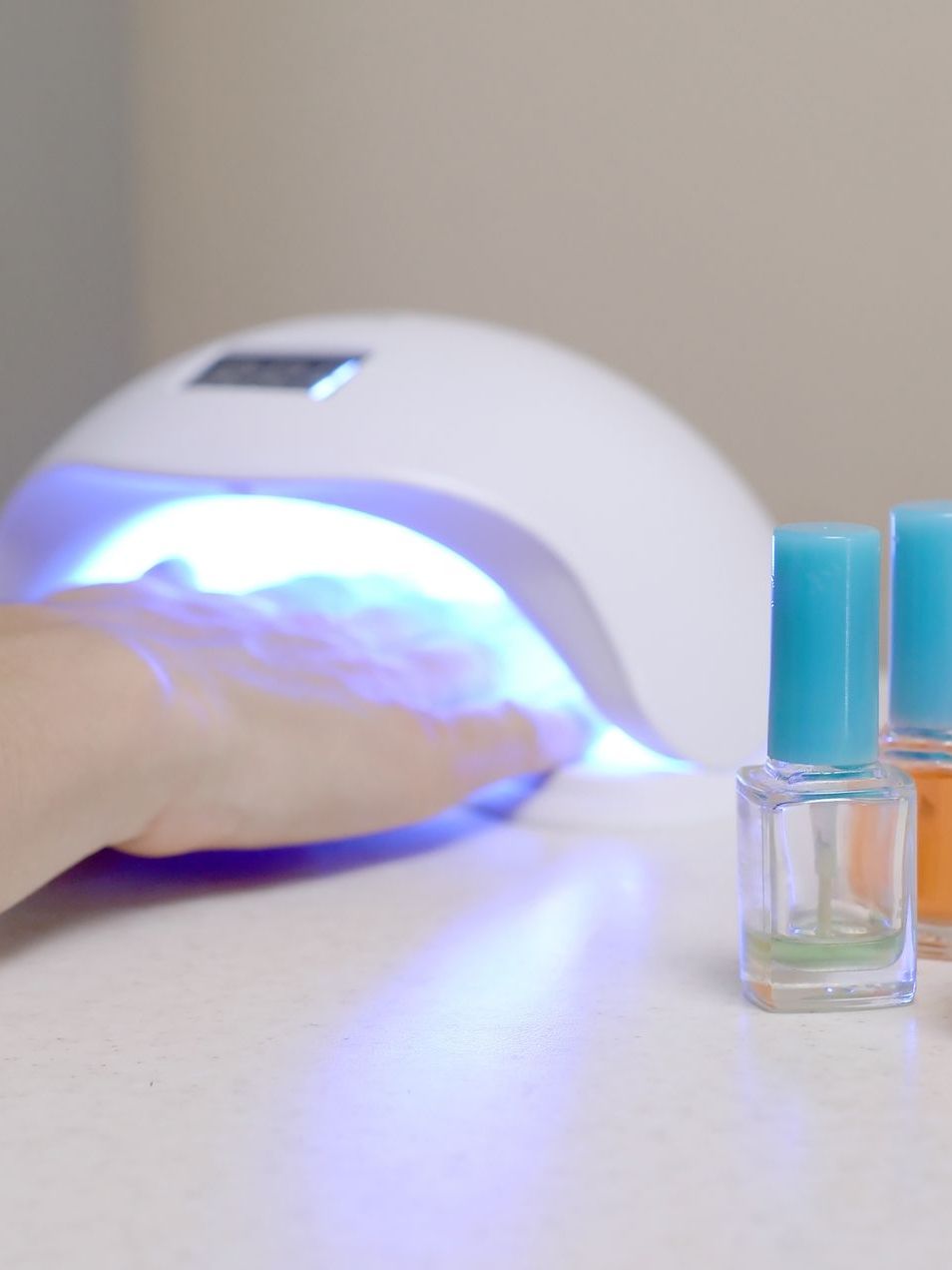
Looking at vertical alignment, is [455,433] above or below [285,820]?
above

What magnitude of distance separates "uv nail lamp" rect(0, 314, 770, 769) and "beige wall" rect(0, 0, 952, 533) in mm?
366

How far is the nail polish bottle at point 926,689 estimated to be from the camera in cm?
48

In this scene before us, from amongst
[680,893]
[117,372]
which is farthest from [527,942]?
[117,372]

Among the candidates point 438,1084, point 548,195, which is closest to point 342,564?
point 438,1084

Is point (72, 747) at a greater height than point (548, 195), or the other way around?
point (548, 195)

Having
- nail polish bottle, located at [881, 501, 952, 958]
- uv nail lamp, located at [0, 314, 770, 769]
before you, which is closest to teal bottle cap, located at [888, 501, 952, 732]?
nail polish bottle, located at [881, 501, 952, 958]

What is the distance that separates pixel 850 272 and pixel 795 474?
5.2 inches

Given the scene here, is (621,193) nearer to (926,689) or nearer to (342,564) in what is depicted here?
(342,564)

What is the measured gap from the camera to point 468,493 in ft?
2.03

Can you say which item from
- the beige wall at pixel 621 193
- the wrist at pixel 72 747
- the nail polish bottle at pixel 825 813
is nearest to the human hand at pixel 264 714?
the wrist at pixel 72 747

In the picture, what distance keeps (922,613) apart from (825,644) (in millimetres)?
69

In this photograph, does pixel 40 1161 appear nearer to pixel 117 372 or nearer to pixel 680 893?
pixel 680 893

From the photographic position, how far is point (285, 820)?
1.89ft

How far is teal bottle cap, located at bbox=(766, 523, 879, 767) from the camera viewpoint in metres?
0.43
